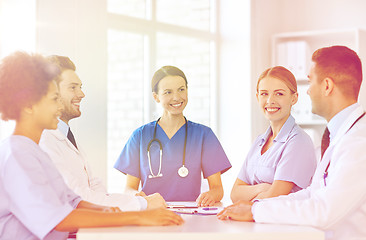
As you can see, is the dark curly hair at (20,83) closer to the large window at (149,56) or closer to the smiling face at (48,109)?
the smiling face at (48,109)

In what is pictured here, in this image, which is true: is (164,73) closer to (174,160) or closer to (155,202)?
(174,160)

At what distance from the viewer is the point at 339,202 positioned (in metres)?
1.37

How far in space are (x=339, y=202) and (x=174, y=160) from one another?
1.06 m

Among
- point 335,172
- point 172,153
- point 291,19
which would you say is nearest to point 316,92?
point 335,172

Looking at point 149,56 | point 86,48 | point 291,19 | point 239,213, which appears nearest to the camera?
point 239,213

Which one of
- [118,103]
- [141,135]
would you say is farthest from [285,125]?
[118,103]

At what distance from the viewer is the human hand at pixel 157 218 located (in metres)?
1.38

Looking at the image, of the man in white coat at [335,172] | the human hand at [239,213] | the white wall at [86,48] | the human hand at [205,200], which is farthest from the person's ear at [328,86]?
the white wall at [86,48]

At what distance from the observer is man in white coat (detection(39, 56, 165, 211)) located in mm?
1663

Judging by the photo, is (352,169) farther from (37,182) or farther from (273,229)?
(37,182)

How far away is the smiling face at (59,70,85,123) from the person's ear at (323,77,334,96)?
0.85m

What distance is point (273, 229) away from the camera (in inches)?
53.2

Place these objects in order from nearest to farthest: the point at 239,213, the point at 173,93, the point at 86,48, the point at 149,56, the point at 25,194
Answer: the point at 25,194 < the point at 239,213 < the point at 173,93 < the point at 86,48 < the point at 149,56

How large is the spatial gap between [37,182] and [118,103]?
98.4 inches
